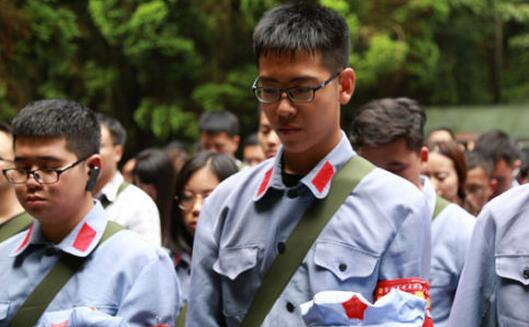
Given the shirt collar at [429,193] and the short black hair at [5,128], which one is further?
the short black hair at [5,128]

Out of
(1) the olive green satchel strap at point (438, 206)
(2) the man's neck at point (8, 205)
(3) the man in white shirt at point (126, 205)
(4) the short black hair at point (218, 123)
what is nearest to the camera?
(2) the man's neck at point (8, 205)

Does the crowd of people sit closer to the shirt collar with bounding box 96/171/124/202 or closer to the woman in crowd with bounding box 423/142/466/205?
the shirt collar with bounding box 96/171/124/202

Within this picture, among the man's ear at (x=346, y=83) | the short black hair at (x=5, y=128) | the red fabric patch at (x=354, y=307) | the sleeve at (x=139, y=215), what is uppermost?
the man's ear at (x=346, y=83)

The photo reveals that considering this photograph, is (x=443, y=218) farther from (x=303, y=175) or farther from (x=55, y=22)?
(x=55, y=22)

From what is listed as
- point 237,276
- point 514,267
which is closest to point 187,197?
point 237,276

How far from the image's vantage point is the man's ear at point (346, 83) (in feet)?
11.2

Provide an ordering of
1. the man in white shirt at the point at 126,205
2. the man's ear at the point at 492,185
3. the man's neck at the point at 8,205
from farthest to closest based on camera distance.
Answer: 1. the man's ear at the point at 492,185
2. the man in white shirt at the point at 126,205
3. the man's neck at the point at 8,205

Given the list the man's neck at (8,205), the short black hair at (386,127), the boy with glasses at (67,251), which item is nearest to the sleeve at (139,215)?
the man's neck at (8,205)

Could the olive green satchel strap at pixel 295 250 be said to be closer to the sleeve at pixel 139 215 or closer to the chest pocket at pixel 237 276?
the chest pocket at pixel 237 276

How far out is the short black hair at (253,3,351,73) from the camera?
334cm

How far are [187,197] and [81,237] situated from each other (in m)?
1.90

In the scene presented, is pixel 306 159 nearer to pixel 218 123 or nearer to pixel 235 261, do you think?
pixel 235 261

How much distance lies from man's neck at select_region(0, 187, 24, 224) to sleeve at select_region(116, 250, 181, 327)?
115cm

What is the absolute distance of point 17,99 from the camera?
39.7 feet
